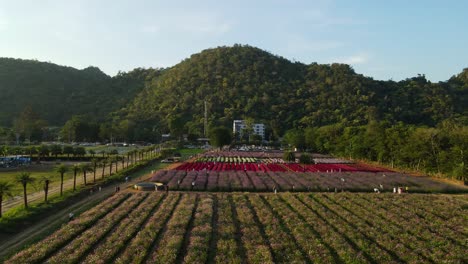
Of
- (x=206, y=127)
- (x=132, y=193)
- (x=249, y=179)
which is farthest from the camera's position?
(x=206, y=127)

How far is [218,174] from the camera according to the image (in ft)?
142

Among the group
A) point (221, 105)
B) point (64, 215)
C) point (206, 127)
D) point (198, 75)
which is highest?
point (198, 75)

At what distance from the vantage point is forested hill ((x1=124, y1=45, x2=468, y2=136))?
128838 mm

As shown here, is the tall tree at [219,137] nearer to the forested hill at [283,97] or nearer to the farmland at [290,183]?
the forested hill at [283,97]

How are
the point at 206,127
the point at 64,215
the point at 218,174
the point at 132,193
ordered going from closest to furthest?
1. the point at 64,215
2. the point at 132,193
3. the point at 218,174
4. the point at 206,127

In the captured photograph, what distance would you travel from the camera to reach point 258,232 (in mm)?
19703

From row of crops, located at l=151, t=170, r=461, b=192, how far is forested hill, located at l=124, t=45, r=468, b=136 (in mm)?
78863

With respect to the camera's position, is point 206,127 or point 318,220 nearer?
point 318,220

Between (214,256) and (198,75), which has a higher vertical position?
(198,75)

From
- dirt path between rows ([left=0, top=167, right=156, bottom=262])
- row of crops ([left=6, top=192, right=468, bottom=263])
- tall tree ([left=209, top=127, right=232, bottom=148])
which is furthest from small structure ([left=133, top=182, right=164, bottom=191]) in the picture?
tall tree ([left=209, top=127, right=232, bottom=148])

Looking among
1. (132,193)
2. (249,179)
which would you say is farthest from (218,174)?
(132,193)

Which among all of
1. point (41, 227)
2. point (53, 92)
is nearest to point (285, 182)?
point (41, 227)

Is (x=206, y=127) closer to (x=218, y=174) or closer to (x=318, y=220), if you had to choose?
(x=218, y=174)

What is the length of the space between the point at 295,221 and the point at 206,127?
11545cm
